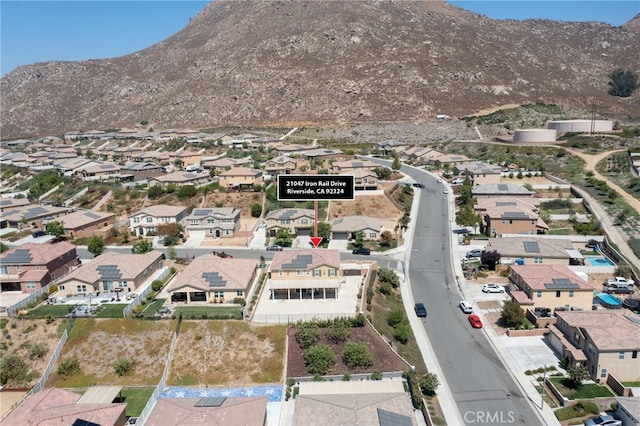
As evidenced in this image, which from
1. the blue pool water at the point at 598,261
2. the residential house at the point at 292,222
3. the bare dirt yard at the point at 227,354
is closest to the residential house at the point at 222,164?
the residential house at the point at 292,222

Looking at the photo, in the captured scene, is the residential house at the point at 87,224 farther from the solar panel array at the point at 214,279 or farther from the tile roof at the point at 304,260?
the tile roof at the point at 304,260

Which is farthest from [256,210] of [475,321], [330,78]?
[330,78]

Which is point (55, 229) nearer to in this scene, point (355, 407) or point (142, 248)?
point (142, 248)

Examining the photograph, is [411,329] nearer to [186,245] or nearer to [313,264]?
[313,264]

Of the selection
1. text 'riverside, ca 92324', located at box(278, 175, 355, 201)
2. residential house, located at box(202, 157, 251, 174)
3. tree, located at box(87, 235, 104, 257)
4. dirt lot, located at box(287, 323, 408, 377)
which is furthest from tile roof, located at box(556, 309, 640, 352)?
residential house, located at box(202, 157, 251, 174)

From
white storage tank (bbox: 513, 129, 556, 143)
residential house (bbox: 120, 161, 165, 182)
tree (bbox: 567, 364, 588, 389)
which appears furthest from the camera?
white storage tank (bbox: 513, 129, 556, 143)

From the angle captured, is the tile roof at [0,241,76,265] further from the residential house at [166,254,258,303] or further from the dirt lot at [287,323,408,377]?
the dirt lot at [287,323,408,377]
